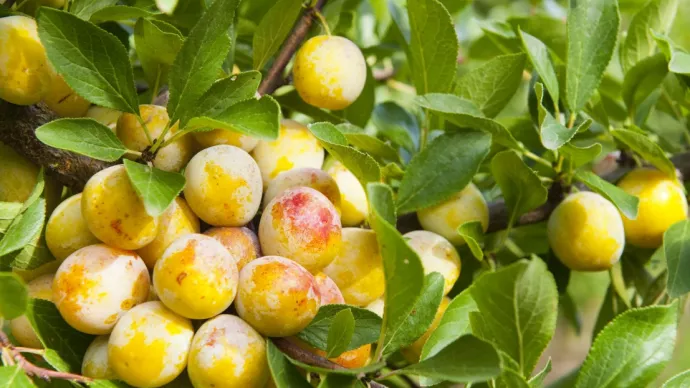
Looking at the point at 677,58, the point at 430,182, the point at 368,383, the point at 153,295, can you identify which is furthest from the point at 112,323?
the point at 677,58

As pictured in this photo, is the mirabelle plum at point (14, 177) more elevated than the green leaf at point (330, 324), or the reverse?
the mirabelle plum at point (14, 177)

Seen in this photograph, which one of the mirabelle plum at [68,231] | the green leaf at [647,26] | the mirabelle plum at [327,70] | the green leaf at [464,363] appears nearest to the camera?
the green leaf at [464,363]

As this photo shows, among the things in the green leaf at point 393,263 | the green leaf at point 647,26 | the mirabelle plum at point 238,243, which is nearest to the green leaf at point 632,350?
the green leaf at point 393,263

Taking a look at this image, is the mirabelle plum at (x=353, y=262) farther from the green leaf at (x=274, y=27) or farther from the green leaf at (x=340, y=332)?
the green leaf at (x=274, y=27)

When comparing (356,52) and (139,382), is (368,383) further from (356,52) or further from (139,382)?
(356,52)

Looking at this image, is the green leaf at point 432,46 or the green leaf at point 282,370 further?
the green leaf at point 432,46

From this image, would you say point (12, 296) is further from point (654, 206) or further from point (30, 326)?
point (654, 206)
